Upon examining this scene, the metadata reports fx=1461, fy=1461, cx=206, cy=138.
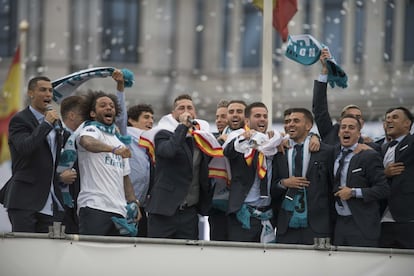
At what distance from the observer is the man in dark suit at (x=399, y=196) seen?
10.5 m

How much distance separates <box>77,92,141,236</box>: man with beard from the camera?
1001cm

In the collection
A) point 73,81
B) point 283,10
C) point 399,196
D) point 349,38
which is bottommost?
point 399,196

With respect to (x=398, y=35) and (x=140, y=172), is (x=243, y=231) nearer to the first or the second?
(x=140, y=172)

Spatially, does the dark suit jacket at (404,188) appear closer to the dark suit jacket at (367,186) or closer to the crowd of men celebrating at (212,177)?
the crowd of men celebrating at (212,177)

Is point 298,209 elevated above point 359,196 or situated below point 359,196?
below

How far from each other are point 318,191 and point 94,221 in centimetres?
160

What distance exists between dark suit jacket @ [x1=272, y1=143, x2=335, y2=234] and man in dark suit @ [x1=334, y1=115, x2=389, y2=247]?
85mm

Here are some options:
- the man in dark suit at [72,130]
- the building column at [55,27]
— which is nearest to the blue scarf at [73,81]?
the man in dark suit at [72,130]

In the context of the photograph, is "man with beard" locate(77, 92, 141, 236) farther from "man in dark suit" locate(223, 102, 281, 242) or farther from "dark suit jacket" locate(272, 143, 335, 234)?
"dark suit jacket" locate(272, 143, 335, 234)

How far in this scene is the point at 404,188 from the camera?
10.5 m

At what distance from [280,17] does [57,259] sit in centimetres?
478

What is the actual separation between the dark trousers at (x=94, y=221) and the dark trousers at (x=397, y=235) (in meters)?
2.04

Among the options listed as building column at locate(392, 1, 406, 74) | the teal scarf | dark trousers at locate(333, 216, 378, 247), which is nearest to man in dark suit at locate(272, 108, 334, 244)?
dark trousers at locate(333, 216, 378, 247)

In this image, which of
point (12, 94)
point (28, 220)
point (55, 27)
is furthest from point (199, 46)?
point (28, 220)
